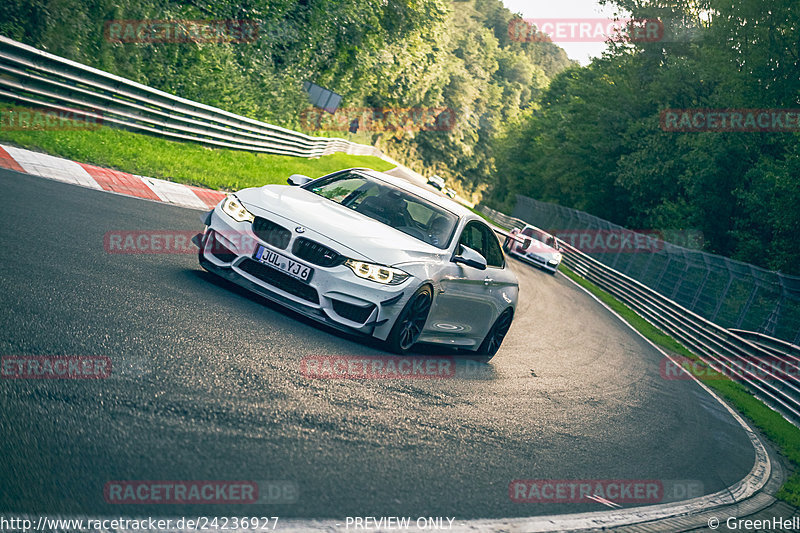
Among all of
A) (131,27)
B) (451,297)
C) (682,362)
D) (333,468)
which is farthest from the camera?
(131,27)

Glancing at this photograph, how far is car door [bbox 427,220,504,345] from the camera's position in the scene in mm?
7649

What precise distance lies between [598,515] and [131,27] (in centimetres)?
1888

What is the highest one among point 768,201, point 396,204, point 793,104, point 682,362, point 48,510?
point 793,104

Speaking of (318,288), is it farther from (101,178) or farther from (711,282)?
(711,282)

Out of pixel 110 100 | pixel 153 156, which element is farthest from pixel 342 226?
pixel 110 100

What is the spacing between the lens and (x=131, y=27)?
2006 cm

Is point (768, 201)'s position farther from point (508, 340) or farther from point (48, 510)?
point (48, 510)

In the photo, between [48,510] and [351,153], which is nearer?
[48,510]

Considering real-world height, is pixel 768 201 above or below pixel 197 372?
Answer: above

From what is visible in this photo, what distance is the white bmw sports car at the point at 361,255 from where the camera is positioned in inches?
263

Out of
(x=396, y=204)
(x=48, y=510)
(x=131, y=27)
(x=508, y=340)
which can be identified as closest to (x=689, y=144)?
(x=131, y=27)

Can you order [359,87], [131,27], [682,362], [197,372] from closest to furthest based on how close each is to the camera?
1. [197,372]
2. [682,362]
3. [131,27]
4. [359,87]

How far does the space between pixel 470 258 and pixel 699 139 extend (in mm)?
31311

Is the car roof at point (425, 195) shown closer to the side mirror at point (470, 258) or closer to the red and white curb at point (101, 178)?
the side mirror at point (470, 258)
